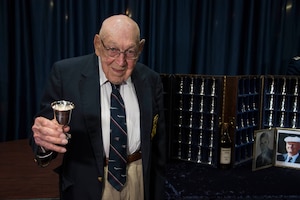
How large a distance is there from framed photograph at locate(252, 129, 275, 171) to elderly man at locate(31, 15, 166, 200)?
0.81m

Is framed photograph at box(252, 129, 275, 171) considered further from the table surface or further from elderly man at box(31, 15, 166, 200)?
elderly man at box(31, 15, 166, 200)

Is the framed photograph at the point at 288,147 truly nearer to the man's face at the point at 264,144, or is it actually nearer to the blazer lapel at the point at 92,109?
the man's face at the point at 264,144

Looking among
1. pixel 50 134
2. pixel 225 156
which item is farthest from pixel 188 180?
pixel 50 134

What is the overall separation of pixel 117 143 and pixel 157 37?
1.04m

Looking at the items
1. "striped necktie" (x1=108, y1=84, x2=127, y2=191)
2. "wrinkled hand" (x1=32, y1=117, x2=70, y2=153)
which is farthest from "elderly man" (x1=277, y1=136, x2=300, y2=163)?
"wrinkled hand" (x1=32, y1=117, x2=70, y2=153)

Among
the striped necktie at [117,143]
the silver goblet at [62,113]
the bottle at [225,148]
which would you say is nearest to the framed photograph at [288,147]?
the bottle at [225,148]

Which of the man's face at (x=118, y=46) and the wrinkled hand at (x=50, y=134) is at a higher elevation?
the man's face at (x=118, y=46)

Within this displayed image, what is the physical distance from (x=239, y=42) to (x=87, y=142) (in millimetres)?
1331

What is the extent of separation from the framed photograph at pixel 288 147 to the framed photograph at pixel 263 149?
0.04 m

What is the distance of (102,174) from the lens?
1113 millimetres

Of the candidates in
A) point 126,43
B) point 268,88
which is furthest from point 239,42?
point 126,43

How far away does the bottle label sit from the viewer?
5.82 feet

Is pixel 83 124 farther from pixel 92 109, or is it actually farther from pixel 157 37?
pixel 157 37

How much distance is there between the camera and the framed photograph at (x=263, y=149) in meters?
1.80
